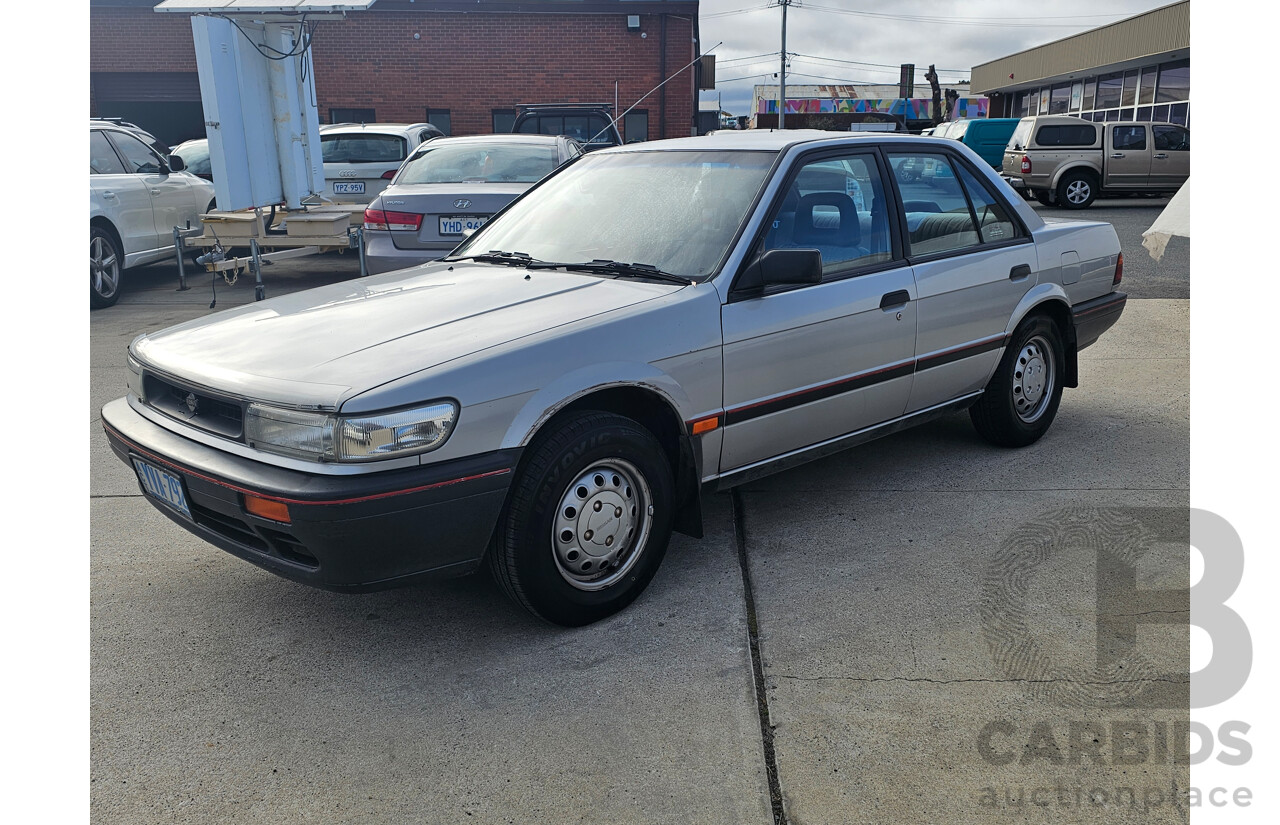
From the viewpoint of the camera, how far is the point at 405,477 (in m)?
2.67

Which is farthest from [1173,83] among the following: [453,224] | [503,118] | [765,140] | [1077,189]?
[765,140]

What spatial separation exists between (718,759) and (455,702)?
31.7 inches

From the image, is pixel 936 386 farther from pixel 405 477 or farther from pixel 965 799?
pixel 405 477

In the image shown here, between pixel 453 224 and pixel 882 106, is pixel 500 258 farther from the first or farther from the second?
pixel 882 106

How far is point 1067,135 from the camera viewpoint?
19391 mm

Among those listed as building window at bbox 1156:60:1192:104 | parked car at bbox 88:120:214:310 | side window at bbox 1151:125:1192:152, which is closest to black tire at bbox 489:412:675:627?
parked car at bbox 88:120:214:310

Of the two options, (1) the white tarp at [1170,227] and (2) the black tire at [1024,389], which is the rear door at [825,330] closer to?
(2) the black tire at [1024,389]

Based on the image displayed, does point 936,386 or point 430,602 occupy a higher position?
point 936,386

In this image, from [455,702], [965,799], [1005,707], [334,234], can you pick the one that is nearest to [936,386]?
[1005,707]

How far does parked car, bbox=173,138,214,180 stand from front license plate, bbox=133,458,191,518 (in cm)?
1043

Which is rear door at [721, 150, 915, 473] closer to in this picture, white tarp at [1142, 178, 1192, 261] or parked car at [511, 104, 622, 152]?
white tarp at [1142, 178, 1192, 261]

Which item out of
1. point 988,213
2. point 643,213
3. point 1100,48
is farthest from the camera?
point 1100,48

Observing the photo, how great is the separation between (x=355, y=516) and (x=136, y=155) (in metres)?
9.00


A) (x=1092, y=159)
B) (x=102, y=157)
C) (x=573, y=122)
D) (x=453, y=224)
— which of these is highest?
(x=573, y=122)
